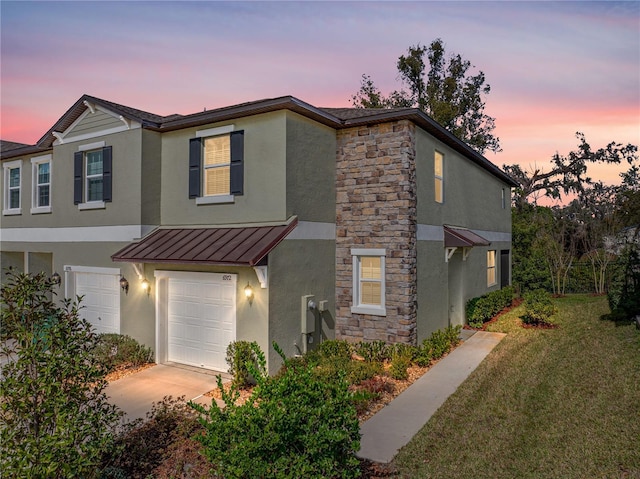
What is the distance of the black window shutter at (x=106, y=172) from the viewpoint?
1139cm

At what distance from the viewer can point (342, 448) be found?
433 centimetres

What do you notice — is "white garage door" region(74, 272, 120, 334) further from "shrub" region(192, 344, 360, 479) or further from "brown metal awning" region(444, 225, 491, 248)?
"brown metal awning" region(444, 225, 491, 248)

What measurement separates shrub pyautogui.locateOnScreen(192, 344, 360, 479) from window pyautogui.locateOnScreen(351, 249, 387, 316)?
252 inches

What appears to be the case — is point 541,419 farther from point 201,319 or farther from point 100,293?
point 100,293

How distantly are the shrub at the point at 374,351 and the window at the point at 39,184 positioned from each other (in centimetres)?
1162

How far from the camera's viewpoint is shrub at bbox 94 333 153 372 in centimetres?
1023

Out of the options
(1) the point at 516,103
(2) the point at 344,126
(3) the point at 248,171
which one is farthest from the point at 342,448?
(1) the point at 516,103

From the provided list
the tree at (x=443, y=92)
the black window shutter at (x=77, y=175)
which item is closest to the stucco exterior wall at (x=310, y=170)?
the black window shutter at (x=77, y=175)

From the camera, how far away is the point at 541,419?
6793mm

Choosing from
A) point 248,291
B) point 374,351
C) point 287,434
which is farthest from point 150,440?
point 374,351

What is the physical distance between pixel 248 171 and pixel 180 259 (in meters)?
2.60

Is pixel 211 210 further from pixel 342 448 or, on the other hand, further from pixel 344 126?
pixel 342 448

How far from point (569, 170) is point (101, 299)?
3272cm

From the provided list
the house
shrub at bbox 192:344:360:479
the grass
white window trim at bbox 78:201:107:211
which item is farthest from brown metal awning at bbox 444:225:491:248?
white window trim at bbox 78:201:107:211
